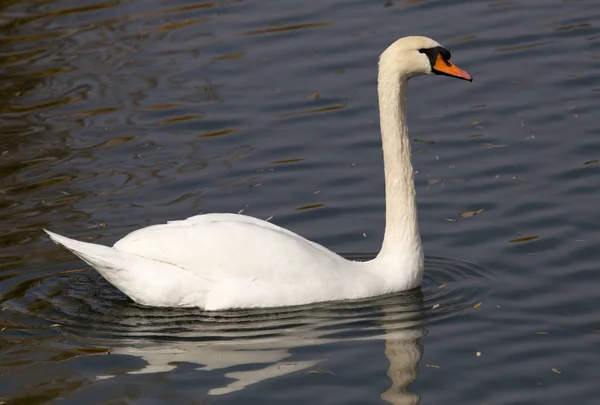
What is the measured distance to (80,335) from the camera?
8.06 m

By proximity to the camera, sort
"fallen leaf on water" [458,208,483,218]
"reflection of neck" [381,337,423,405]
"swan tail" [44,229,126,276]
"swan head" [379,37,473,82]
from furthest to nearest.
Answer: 1. "fallen leaf on water" [458,208,483,218]
2. "swan head" [379,37,473,82]
3. "swan tail" [44,229,126,276]
4. "reflection of neck" [381,337,423,405]

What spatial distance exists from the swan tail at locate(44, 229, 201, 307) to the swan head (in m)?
1.80

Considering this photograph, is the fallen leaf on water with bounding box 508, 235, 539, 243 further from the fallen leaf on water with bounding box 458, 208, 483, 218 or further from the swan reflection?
the swan reflection

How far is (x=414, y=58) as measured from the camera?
A: 8.77 m

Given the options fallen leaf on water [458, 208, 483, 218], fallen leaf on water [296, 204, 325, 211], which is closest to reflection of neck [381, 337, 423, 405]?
fallen leaf on water [458, 208, 483, 218]

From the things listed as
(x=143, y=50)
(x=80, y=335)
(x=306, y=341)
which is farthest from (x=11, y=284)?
(x=143, y=50)

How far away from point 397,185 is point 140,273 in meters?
1.75

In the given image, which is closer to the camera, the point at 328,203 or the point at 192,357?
the point at 192,357

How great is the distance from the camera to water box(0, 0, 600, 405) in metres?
7.44

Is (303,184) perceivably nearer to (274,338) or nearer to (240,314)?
(240,314)

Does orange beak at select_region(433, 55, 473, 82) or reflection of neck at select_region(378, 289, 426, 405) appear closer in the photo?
reflection of neck at select_region(378, 289, 426, 405)

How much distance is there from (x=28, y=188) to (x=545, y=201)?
3.92 meters

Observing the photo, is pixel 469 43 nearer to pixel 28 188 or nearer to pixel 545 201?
pixel 545 201

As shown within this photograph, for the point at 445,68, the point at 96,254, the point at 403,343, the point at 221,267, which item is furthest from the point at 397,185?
the point at 96,254
